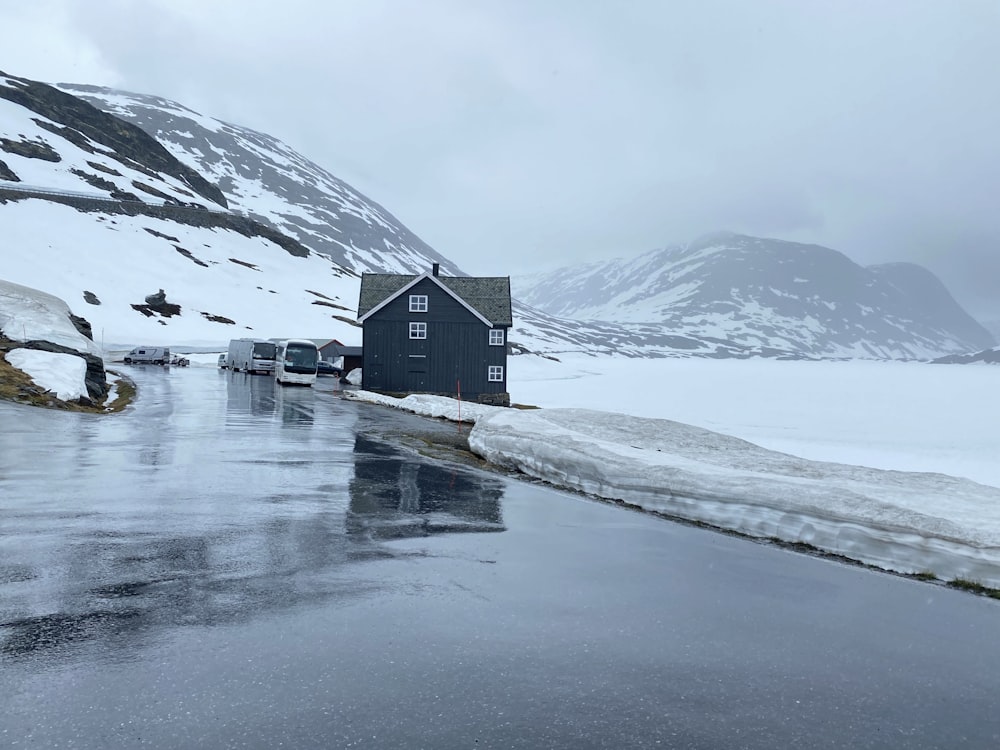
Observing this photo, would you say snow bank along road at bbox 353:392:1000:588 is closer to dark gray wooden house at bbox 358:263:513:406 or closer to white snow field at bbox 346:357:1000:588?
white snow field at bbox 346:357:1000:588

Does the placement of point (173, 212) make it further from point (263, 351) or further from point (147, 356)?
point (263, 351)

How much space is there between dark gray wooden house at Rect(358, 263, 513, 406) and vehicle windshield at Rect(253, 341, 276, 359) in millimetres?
12409

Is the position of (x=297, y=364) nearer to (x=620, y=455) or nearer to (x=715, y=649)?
(x=620, y=455)

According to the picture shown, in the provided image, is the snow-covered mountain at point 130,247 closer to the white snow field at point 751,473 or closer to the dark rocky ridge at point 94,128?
the dark rocky ridge at point 94,128

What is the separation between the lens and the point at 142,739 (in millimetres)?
4184

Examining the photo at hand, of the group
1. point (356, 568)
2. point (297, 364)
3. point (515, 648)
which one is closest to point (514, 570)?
point (356, 568)

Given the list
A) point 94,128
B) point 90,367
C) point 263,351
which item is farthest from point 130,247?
point 90,367

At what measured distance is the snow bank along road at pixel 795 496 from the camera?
9.15 m

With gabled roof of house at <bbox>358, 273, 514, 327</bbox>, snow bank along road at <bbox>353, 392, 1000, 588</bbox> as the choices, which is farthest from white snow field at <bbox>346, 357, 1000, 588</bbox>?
gabled roof of house at <bbox>358, 273, 514, 327</bbox>

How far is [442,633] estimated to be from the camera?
19.6 ft

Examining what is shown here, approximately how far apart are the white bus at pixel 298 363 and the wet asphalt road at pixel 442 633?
116 ft

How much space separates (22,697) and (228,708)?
4.24 feet

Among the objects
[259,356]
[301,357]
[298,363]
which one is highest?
[259,356]

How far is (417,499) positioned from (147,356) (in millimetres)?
68325
